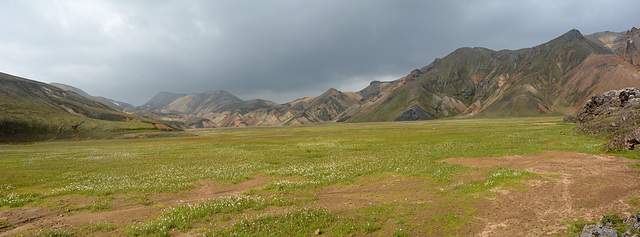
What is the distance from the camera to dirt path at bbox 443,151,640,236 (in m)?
10.4

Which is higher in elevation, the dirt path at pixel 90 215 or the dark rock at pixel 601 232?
the dark rock at pixel 601 232

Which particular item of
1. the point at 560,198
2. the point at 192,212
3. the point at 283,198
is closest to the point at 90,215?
the point at 192,212

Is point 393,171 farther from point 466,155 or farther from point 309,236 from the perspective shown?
point 309,236

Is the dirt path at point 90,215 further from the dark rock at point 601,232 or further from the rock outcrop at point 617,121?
the rock outcrop at point 617,121

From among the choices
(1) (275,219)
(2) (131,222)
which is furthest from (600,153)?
(2) (131,222)

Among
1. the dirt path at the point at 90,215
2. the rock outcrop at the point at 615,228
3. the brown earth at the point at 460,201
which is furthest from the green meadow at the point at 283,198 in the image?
the rock outcrop at the point at 615,228

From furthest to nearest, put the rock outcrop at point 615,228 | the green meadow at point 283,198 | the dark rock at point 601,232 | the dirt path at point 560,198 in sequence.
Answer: the green meadow at point 283,198, the dirt path at point 560,198, the dark rock at point 601,232, the rock outcrop at point 615,228

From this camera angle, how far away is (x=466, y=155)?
2886 cm

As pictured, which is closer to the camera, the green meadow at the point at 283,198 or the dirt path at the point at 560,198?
the dirt path at the point at 560,198

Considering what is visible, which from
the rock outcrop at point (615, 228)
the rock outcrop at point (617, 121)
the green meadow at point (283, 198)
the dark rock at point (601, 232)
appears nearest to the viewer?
the rock outcrop at point (615, 228)

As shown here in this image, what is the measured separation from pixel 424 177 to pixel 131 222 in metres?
19.1

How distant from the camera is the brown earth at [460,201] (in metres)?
10.8

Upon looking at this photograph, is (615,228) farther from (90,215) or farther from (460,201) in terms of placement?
(90,215)

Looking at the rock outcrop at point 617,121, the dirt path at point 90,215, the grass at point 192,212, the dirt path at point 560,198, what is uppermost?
the rock outcrop at point 617,121
